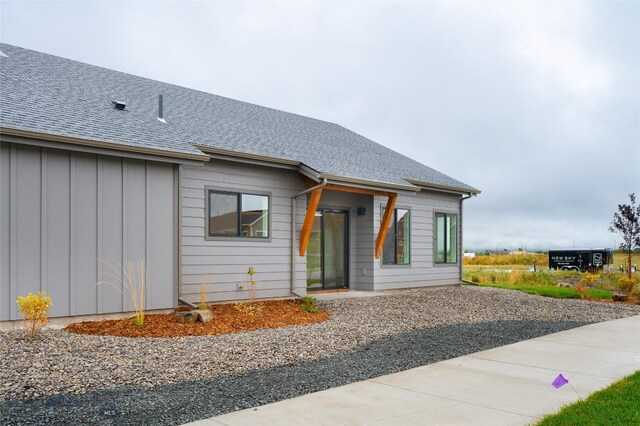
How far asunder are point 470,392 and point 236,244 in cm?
691

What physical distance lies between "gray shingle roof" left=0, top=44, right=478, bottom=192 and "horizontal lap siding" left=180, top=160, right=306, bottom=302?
1.82 feet

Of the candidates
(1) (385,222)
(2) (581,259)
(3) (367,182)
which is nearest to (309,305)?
(3) (367,182)

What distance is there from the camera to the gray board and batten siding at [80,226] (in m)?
7.57

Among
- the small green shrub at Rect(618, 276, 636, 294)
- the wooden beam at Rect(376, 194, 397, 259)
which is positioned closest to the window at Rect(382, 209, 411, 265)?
the wooden beam at Rect(376, 194, 397, 259)

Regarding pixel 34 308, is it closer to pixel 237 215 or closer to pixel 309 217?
pixel 237 215

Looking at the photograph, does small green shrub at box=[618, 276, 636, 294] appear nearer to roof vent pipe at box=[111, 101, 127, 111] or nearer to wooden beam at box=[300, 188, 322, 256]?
wooden beam at box=[300, 188, 322, 256]

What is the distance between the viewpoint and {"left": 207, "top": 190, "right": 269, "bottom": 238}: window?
10.7 m

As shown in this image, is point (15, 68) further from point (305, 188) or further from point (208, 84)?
point (208, 84)

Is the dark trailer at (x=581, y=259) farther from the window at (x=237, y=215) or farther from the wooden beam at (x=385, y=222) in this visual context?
the window at (x=237, y=215)

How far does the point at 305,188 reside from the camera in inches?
488

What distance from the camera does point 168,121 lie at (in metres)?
11.3

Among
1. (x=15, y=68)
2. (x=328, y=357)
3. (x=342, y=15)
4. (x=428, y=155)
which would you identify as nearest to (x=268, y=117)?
(x=342, y=15)

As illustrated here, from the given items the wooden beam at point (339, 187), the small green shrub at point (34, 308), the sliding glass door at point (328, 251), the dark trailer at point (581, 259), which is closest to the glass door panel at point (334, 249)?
the sliding glass door at point (328, 251)

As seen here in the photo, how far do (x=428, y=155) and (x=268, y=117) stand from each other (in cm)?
864
